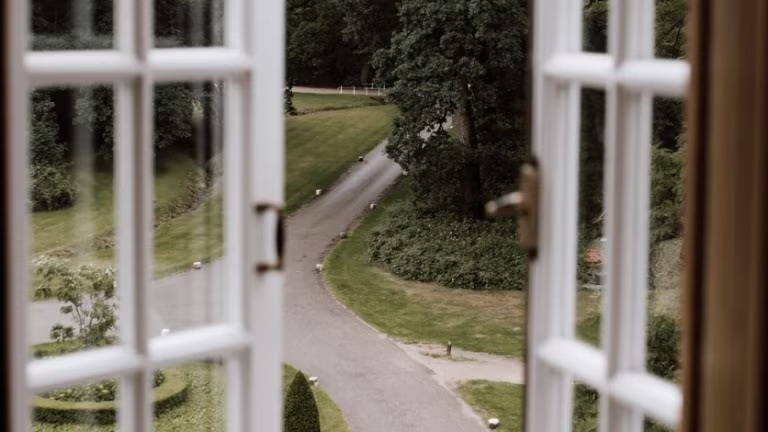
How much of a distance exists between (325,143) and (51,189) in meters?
10.5

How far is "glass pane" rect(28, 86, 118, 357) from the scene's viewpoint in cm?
157

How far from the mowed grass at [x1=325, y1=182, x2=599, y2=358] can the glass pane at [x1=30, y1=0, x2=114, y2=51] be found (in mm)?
10085

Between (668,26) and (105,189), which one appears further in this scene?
(668,26)

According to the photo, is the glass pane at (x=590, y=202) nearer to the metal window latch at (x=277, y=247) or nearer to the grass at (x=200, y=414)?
the metal window latch at (x=277, y=247)

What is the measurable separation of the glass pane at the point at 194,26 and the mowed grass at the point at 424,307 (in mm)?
10425

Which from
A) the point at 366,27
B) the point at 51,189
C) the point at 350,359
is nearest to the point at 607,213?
the point at 51,189

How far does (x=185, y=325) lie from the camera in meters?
1.46

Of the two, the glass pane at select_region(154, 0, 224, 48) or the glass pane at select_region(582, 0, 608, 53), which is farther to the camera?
the glass pane at select_region(154, 0, 224, 48)

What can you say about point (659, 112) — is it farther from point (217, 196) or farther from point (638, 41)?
point (217, 196)

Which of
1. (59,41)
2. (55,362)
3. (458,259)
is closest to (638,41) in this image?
(55,362)

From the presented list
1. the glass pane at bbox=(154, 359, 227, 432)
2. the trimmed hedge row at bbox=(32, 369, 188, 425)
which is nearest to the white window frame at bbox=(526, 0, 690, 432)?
the glass pane at bbox=(154, 359, 227, 432)

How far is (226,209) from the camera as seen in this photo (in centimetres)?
143

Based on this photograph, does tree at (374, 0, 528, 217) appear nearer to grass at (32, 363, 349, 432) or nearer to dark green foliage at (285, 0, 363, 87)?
dark green foliage at (285, 0, 363, 87)

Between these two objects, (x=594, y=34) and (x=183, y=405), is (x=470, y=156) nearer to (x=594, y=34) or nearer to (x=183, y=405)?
(x=183, y=405)
